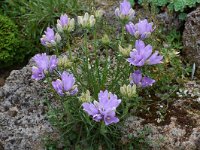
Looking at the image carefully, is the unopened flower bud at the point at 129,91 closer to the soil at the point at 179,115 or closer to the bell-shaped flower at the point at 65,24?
the bell-shaped flower at the point at 65,24

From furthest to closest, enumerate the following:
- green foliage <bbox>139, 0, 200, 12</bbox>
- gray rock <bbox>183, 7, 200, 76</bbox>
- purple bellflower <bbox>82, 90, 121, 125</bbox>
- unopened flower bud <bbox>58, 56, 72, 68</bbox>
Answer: green foliage <bbox>139, 0, 200, 12</bbox>
gray rock <bbox>183, 7, 200, 76</bbox>
unopened flower bud <bbox>58, 56, 72, 68</bbox>
purple bellflower <bbox>82, 90, 121, 125</bbox>

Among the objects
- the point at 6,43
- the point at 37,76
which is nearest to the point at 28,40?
the point at 6,43

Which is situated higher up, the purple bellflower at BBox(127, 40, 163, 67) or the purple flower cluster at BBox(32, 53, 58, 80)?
the purple bellflower at BBox(127, 40, 163, 67)

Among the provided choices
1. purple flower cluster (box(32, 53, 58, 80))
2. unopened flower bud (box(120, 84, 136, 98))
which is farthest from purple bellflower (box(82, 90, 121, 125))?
purple flower cluster (box(32, 53, 58, 80))

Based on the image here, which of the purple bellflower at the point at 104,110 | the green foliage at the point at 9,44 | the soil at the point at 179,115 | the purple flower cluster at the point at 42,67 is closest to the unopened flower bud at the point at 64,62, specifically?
the purple flower cluster at the point at 42,67

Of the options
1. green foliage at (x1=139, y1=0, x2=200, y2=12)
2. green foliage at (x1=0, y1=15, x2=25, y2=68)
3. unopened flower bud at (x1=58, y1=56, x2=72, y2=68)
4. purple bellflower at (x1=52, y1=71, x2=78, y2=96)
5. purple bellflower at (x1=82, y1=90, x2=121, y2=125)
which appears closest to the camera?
purple bellflower at (x1=82, y1=90, x2=121, y2=125)

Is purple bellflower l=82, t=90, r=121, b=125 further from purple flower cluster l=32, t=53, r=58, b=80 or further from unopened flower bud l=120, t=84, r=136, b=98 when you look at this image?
purple flower cluster l=32, t=53, r=58, b=80

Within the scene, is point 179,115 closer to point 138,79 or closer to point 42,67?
point 138,79
